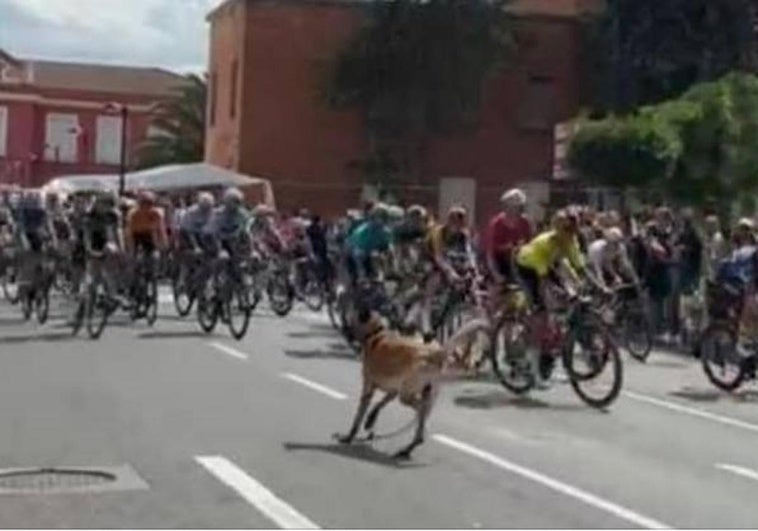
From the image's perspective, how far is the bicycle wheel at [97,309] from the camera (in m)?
24.1

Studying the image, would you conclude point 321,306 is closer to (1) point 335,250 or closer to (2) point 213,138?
(1) point 335,250

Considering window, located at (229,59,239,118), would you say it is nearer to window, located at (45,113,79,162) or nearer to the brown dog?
window, located at (45,113,79,162)

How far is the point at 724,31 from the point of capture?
5450cm

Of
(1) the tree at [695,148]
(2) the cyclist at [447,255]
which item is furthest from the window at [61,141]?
(2) the cyclist at [447,255]

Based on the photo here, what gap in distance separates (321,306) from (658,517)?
20371 mm

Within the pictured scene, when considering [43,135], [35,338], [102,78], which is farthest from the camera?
[102,78]

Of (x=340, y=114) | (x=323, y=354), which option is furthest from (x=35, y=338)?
(x=340, y=114)

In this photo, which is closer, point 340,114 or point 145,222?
point 145,222

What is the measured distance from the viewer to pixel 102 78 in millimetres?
110562

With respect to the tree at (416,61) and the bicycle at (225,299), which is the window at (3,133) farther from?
the bicycle at (225,299)

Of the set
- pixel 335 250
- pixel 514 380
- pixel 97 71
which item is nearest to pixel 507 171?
pixel 335 250

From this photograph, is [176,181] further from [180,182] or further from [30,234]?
[30,234]

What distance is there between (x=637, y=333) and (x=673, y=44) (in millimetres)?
32510

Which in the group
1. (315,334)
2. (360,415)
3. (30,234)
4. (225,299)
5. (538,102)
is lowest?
(315,334)
